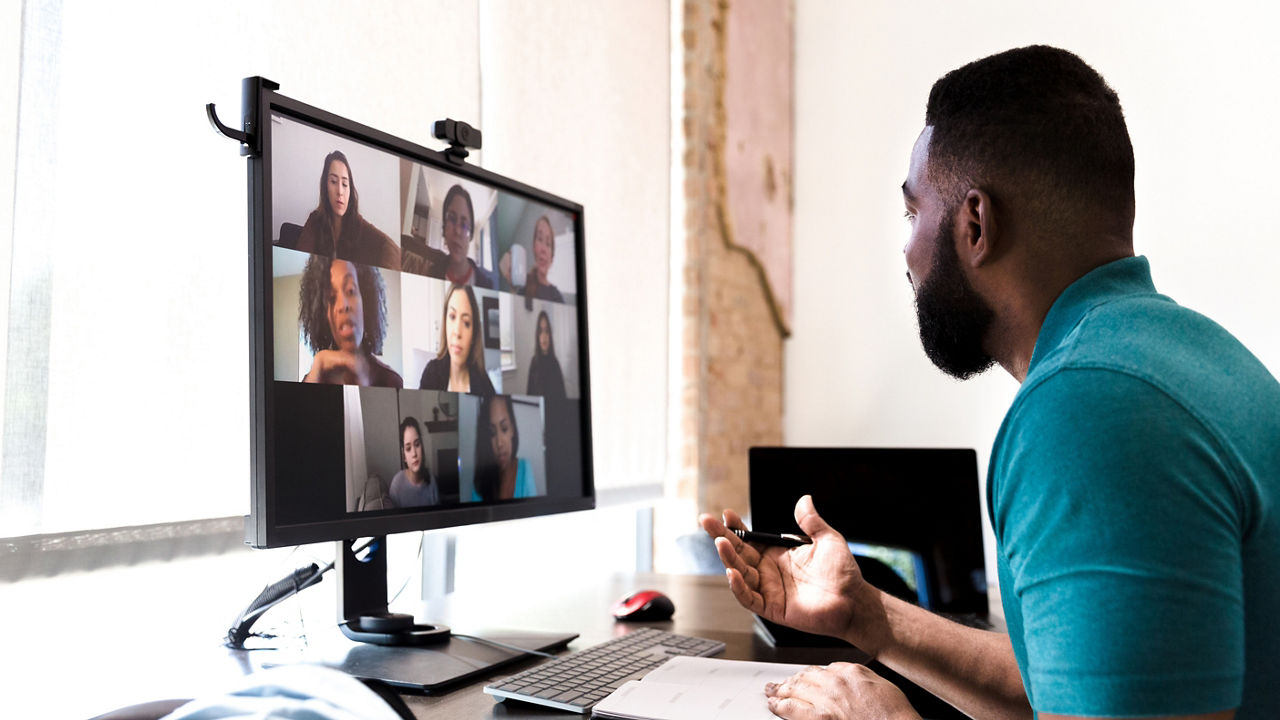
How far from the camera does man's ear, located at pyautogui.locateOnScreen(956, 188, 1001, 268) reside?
1.01m

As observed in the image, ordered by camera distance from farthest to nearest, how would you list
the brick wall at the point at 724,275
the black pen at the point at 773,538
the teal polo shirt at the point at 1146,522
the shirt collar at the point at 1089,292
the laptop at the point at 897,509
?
the brick wall at the point at 724,275, the laptop at the point at 897,509, the black pen at the point at 773,538, the shirt collar at the point at 1089,292, the teal polo shirt at the point at 1146,522

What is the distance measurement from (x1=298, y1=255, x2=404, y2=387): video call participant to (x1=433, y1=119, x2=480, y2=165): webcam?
26 cm

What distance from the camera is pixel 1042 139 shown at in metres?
0.98

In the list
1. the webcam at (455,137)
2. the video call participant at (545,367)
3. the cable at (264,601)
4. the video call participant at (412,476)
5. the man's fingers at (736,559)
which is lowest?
the cable at (264,601)

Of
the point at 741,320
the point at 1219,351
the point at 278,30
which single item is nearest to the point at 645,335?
the point at 741,320

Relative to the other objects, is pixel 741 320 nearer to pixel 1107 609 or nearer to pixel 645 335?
pixel 645 335

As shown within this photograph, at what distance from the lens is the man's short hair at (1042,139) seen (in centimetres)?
97

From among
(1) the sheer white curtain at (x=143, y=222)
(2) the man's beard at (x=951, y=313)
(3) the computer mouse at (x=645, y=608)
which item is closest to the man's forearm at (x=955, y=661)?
(2) the man's beard at (x=951, y=313)

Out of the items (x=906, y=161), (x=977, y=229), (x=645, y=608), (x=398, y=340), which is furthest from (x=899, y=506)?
(x=906, y=161)

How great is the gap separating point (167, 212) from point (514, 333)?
73cm

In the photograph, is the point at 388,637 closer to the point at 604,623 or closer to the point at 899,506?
the point at 604,623

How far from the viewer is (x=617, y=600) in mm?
1818

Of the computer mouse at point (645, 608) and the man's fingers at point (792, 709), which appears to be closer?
the man's fingers at point (792, 709)

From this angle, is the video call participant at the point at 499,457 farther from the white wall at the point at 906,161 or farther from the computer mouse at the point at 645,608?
the white wall at the point at 906,161
